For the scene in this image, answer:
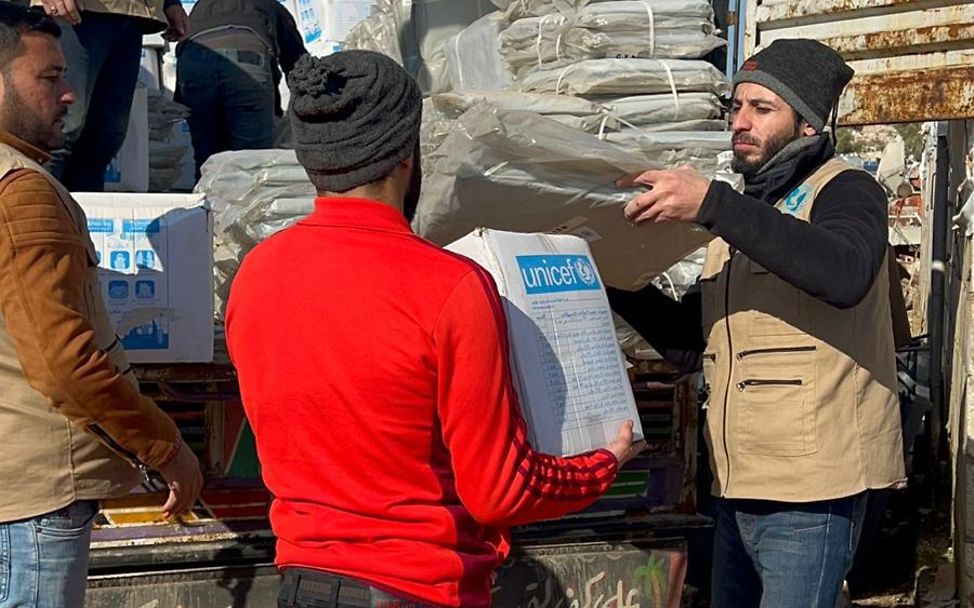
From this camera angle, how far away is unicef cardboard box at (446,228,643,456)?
2.06 meters

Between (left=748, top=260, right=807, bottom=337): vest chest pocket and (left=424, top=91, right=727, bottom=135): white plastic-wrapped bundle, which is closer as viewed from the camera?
(left=748, top=260, right=807, bottom=337): vest chest pocket

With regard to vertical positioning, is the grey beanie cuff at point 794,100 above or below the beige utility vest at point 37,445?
above

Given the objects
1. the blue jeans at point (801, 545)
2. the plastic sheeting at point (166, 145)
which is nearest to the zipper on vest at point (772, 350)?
the blue jeans at point (801, 545)

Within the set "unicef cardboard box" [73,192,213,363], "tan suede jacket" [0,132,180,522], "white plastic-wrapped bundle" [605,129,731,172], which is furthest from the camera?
"white plastic-wrapped bundle" [605,129,731,172]

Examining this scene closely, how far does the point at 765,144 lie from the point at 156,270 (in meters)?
1.47

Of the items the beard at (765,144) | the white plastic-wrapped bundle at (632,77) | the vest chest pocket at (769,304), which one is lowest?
the vest chest pocket at (769,304)

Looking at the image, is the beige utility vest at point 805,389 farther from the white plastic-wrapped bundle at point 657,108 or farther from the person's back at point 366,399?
the white plastic-wrapped bundle at point 657,108

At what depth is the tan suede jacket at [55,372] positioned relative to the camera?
228 cm

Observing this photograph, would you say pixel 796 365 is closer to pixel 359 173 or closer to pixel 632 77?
pixel 359 173

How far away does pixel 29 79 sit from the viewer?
97.3 inches

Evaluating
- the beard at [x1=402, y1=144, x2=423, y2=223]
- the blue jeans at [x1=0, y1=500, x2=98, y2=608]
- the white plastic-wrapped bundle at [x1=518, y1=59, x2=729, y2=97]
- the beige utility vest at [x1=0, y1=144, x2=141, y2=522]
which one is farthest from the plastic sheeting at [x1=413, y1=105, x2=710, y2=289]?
the white plastic-wrapped bundle at [x1=518, y1=59, x2=729, y2=97]

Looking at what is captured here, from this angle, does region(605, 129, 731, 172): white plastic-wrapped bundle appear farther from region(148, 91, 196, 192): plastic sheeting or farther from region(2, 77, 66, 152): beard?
region(148, 91, 196, 192): plastic sheeting

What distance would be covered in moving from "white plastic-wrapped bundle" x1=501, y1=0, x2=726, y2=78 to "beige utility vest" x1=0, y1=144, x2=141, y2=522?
77.8 inches

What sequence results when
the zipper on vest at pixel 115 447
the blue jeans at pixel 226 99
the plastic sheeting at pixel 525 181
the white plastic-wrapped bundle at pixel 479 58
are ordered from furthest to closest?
the blue jeans at pixel 226 99 < the white plastic-wrapped bundle at pixel 479 58 < the plastic sheeting at pixel 525 181 < the zipper on vest at pixel 115 447
